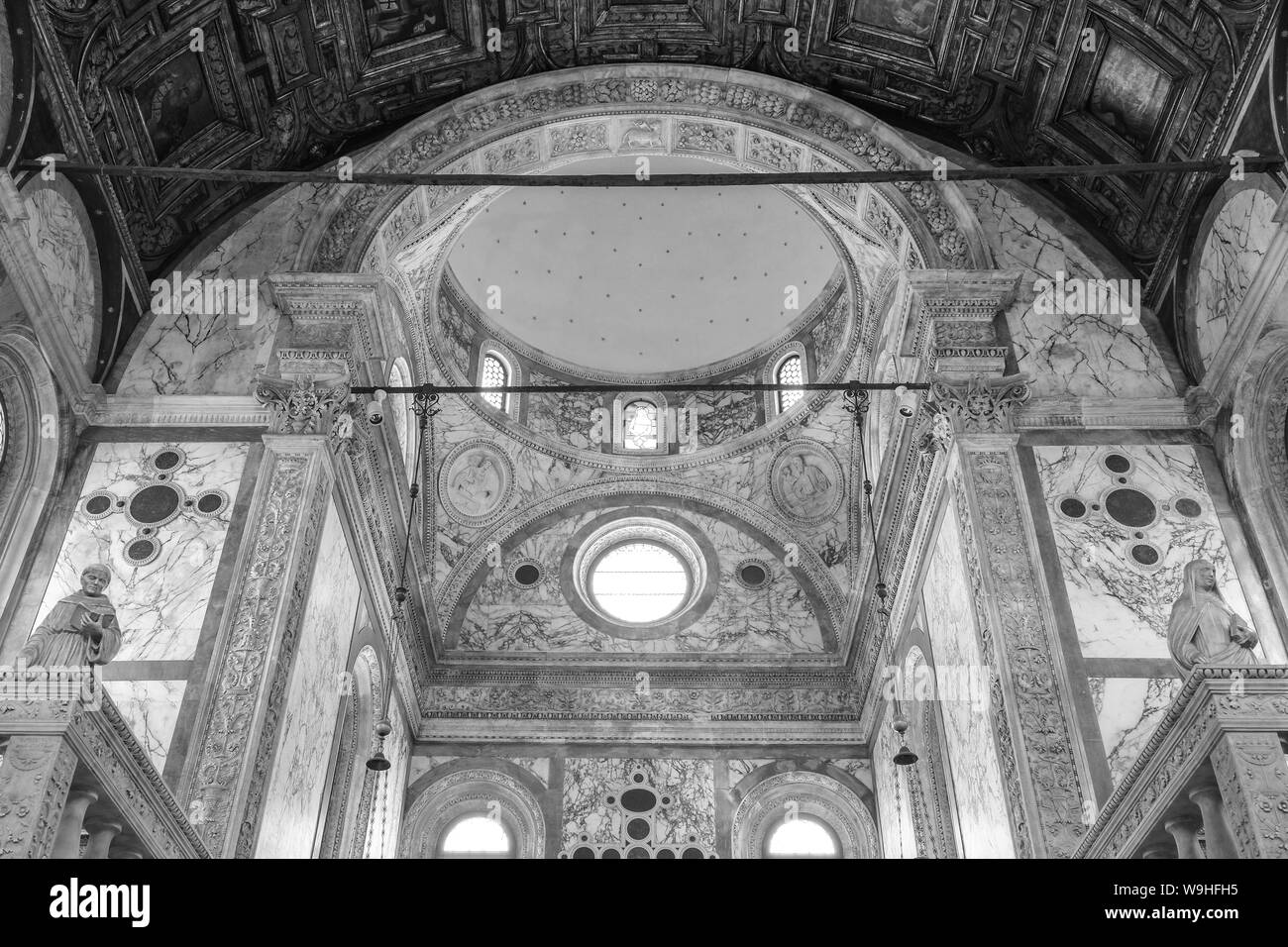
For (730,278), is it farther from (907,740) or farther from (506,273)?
(907,740)

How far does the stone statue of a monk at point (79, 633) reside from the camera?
824 cm

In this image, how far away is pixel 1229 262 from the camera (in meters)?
13.2

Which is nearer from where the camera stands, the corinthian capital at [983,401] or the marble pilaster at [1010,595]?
the marble pilaster at [1010,595]

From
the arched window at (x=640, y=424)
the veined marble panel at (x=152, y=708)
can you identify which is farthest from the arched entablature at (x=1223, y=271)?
the veined marble panel at (x=152, y=708)

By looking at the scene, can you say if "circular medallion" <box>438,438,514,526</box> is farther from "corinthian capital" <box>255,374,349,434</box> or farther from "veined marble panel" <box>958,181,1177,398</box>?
"veined marble panel" <box>958,181,1177,398</box>

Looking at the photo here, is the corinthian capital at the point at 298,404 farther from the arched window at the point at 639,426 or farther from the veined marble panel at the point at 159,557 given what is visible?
the arched window at the point at 639,426

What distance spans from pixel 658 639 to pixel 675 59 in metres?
8.51

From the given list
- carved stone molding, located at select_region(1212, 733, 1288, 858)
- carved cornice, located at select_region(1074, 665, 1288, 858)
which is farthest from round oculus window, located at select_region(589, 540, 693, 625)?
carved stone molding, located at select_region(1212, 733, 1288, 858)

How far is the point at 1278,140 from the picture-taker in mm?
11961

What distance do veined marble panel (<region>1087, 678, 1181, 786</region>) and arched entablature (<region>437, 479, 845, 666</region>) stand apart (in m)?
7.86

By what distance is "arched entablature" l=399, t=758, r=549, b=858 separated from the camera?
58.9 ft

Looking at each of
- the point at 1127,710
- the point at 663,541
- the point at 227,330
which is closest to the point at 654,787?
the point at 663,541

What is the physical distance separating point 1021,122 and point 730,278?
23.7ft

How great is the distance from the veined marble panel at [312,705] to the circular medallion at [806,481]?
7.63 meters
